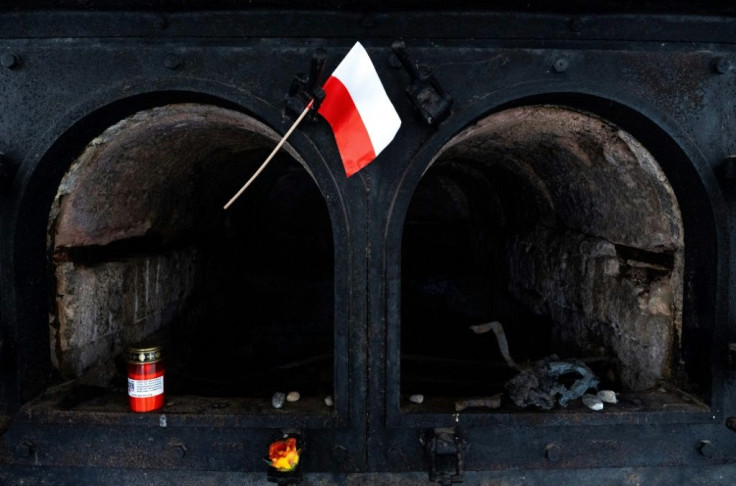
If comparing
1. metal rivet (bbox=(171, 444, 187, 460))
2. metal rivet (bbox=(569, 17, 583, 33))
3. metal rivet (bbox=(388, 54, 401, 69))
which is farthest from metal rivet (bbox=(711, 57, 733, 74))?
metal rivet (bbox=(171, 444, 187, 460))

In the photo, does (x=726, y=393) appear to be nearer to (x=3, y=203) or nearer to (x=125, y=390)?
(x=125, y=390)

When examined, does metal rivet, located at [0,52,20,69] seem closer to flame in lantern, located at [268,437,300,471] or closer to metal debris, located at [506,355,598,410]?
flame in lantern, located at [268,437,300,471]

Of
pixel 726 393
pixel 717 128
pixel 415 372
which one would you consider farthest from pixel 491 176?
pixel 726 393

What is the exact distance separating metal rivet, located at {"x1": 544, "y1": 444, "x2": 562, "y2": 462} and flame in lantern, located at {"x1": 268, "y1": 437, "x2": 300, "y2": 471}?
1.01 m

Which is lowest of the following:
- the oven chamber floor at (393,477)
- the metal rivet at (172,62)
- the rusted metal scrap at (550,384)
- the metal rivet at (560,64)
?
the oven chamber floor at (393,477)

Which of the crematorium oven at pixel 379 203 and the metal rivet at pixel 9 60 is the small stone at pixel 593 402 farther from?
the metal rivet at pixel 9 60

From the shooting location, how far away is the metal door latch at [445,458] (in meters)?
2.10

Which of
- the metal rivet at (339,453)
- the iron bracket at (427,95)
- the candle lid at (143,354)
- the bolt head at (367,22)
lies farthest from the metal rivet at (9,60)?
the metal rivet at (339,453)

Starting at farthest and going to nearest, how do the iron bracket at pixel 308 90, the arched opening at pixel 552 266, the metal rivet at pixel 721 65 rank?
the arched opening at pixel 552 266, the metal rivet at pixel 721 65, the iron bracket at pixel 308 90

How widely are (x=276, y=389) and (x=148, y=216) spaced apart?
124 centimetres

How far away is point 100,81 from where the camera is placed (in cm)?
218

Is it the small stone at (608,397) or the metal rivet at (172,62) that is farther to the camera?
the small stone at (608,397)

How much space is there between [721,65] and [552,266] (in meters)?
1.56

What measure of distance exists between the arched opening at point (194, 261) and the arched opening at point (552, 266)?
0.88 meters
